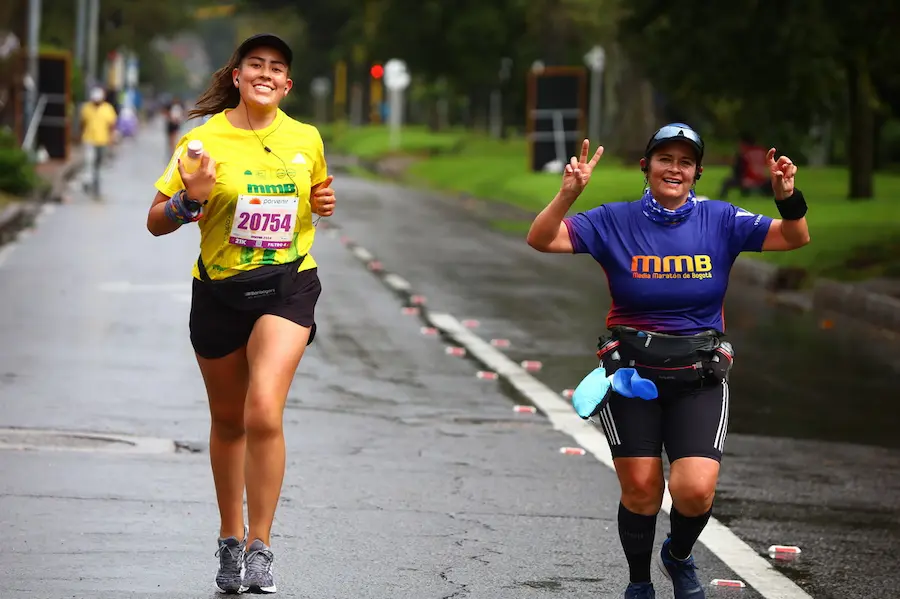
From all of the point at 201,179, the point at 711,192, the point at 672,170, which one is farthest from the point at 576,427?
the point at 711,192

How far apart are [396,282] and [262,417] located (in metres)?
12.8

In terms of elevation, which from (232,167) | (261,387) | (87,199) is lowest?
(87,199)

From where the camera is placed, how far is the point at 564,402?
11.6 meters

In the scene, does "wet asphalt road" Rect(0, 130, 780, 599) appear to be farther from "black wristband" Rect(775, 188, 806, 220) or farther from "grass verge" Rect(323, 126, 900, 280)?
"grass verge" Rect(323, 126, 900, 280)

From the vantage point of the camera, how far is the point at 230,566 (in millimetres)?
6531

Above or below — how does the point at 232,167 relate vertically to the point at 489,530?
above

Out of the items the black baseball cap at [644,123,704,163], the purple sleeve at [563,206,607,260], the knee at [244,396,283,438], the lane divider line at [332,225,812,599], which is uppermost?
the black baseball cap at [644,123,704,163]

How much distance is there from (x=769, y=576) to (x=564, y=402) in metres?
4.54

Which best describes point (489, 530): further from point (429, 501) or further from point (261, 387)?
point (261, 387)

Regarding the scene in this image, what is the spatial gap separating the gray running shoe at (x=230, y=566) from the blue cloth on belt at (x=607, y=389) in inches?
51.1

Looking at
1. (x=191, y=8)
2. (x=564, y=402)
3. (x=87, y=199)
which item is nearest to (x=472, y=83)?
(x=87, y=199)

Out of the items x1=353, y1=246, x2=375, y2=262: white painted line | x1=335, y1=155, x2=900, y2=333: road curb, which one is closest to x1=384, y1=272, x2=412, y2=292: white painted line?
x1=353, y1=246, x2=375, y2=262: white painted line

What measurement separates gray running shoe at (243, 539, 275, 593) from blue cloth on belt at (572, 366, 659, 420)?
118 cm

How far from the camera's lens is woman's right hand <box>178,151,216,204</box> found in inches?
245
